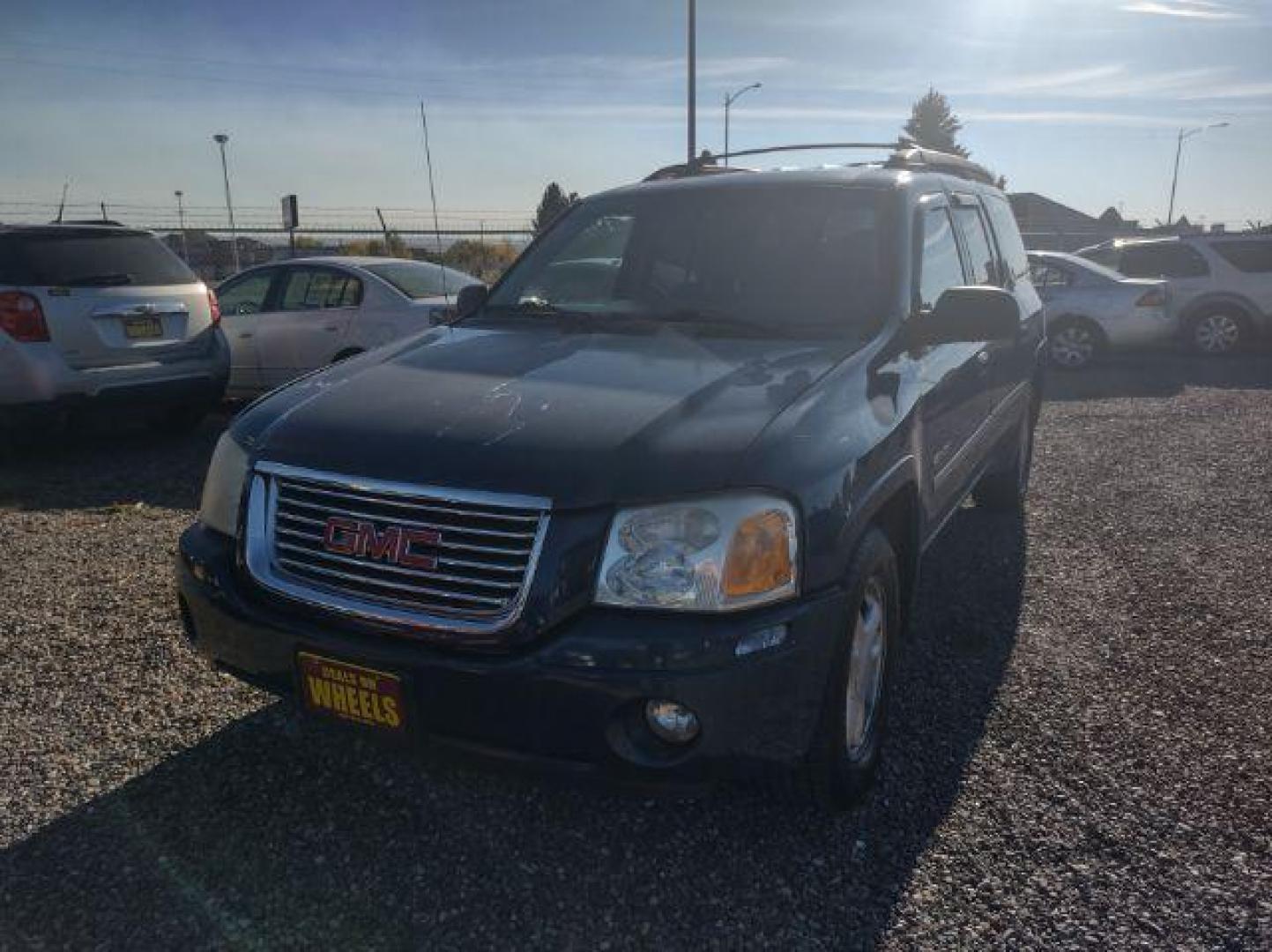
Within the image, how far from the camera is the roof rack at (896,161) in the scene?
4.35 meters

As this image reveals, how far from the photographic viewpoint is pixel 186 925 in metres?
2.40

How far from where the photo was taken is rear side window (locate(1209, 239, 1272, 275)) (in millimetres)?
12781

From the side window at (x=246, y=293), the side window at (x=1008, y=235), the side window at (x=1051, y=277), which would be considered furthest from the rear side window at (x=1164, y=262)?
the side window at (x=246, y=293)

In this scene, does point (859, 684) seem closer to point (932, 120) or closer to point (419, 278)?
point (419, 278)

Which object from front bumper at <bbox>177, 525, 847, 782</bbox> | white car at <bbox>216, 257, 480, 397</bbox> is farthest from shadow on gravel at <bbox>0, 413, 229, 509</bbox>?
front bumper at <bbox>177, 525, 847, 782</bbox>

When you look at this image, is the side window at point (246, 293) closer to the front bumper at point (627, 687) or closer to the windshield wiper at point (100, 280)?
the windshield wiper at point (100, 280)

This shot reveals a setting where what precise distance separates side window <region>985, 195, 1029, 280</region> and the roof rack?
0.23 metres

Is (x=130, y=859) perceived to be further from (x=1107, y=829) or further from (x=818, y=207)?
(x=818, y=207)

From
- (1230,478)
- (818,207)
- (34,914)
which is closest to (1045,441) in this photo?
(1230,478)

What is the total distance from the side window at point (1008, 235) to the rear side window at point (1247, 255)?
8645 mm

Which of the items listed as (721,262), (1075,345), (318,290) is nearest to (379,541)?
(721,262)

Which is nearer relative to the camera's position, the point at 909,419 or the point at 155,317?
the point at 909,419

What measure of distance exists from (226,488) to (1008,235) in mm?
4404

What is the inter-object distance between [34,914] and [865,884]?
6.68ft
